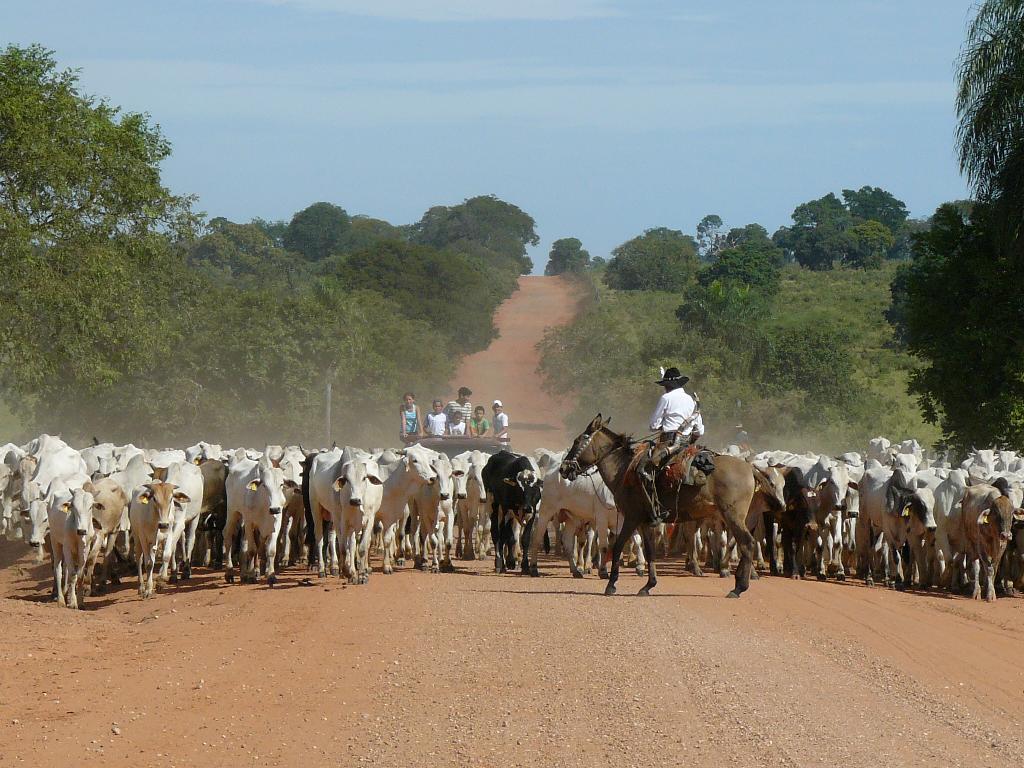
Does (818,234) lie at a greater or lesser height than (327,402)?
greater

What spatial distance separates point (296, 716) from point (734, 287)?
56.9m

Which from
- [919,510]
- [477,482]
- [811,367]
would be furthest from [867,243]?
[919,510]

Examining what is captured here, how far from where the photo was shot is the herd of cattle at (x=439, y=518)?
1828 centimetres

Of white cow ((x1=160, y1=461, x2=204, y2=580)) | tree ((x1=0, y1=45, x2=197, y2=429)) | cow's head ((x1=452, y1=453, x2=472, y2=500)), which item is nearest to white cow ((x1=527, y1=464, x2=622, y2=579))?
cow's head ((x1=452, y1=453, x2=472, y2=500))

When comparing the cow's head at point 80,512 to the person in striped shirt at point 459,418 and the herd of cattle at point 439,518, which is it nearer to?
the herd of cattle at point 439,518

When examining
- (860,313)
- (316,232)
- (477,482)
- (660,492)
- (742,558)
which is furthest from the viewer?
(316,232)

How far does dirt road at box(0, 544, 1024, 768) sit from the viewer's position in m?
9.20

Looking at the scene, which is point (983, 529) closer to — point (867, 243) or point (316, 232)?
point (867, 243)

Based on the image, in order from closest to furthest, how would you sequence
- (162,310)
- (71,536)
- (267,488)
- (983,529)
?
(71,536)
(983,529)
(267,488)
(162,310)

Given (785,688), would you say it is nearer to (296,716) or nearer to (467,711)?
(467,711)

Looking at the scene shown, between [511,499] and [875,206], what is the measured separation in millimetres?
109784

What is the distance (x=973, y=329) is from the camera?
99.3 ft

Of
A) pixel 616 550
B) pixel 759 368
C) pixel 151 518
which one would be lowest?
pixel 616 550

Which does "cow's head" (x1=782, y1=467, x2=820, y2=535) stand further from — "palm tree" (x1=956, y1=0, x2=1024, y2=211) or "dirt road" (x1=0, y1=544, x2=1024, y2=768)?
"palm tree" (x1=956, y1=0, x2=1024, y2=211)
